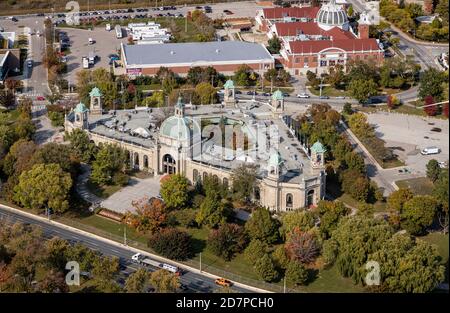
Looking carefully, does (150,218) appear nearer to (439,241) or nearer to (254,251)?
(254,251)

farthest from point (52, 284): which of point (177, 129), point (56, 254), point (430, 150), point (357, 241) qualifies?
point (430, 150)

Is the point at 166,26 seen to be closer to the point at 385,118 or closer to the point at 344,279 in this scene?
the point at 385,118

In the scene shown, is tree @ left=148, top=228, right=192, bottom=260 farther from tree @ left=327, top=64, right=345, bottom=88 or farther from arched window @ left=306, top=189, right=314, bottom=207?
tree @ left=327, top=64, right=345, bottom=88

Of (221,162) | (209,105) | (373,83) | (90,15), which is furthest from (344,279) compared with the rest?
(90,15)

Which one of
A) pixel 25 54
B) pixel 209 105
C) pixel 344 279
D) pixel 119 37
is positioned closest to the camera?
pixel 344 279

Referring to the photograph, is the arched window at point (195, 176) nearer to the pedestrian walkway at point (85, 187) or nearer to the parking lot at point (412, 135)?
the pedestrian walkway at point (85, 187)

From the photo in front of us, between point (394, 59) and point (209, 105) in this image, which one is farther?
point (394, 59)

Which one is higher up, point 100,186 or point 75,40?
point 75,40

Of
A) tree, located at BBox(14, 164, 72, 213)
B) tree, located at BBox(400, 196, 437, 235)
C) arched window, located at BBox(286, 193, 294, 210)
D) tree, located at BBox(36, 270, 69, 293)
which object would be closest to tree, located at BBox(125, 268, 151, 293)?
tree, located at BBox(36, 270, 69, 293)
